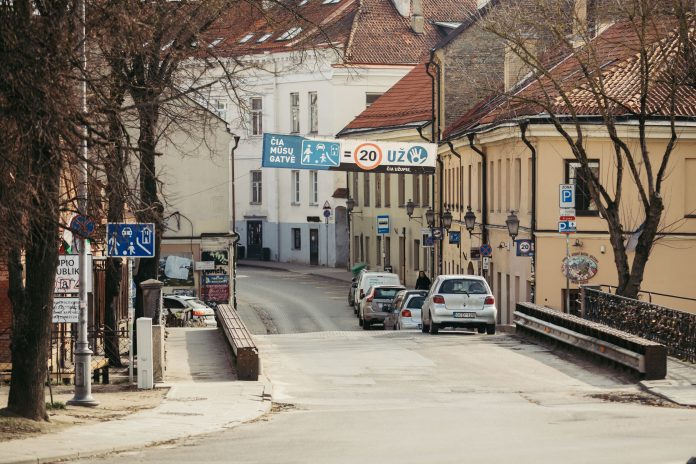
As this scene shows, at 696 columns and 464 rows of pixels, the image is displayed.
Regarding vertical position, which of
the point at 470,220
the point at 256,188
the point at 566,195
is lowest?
the point at 470,220

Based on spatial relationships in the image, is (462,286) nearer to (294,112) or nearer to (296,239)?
(294,112)

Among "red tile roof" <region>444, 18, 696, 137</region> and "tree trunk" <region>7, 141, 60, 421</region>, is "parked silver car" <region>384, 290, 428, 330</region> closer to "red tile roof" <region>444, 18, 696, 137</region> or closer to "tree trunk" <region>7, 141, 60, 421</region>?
"red tile roof" <region>444, 18, 696, 137</region>

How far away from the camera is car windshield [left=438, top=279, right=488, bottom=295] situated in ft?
118

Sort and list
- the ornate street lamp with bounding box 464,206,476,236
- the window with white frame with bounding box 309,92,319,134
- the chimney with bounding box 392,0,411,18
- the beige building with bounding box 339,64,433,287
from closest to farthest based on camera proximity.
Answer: the ornate street lamp with bounding box 464,206,476,236 → the beige building with bounding box 339,64,433,287 → the chimney with bounding box 392,0,411,18 → the window with white frame with bounding box 309,92,319,134

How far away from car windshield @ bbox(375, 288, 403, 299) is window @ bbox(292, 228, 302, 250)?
4049 cm

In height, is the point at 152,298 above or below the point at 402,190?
below

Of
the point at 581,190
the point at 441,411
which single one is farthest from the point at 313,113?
the point at 441,411

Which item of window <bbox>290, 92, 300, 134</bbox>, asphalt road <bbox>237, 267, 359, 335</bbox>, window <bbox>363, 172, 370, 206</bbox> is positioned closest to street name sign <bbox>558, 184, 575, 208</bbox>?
asphalt road <bbox>237, 267, 359, 335</bbox>

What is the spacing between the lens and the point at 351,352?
2988cm

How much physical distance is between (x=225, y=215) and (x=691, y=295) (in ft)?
73.7

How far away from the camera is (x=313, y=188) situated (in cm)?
8600

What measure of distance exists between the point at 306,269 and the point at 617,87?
41951 mm

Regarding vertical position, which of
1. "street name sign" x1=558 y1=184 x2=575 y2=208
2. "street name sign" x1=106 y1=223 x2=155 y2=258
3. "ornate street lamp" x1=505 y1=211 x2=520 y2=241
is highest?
"street name sign" x1=558 y1=184 x2=575 y2=208

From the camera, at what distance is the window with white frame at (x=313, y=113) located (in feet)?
273
